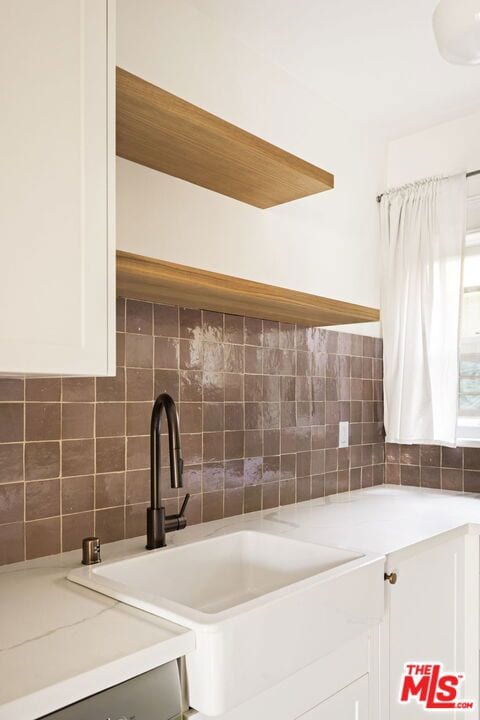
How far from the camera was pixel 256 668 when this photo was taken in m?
1.07

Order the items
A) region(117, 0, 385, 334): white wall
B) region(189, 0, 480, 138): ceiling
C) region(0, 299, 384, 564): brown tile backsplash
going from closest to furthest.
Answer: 1. region(0, 299, 384, 564): brown tile backsplash
2. region(117, 0, 385, 334): white wall
3. region(189, 0, 480, 138): ceiling

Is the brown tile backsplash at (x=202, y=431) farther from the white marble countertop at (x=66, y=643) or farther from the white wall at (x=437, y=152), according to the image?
the white wall at (x=437, y=152)

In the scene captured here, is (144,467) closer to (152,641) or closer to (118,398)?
(118,398)

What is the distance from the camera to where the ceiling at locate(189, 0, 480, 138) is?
190 cm

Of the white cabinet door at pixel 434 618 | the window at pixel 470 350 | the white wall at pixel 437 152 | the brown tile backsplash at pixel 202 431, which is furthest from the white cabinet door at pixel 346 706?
the white wall at pixel 437 152

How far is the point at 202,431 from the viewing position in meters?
1.91

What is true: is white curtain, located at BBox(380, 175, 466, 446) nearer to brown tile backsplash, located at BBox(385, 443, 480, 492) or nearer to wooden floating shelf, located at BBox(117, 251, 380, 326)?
brown tile backsplash, located at BBox(385, 443, 480, 492)

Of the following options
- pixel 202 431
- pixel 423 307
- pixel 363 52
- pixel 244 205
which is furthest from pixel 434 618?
pixel 363 52

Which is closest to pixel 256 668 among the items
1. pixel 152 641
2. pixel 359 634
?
pixel 152 641

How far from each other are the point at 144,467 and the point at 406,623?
0.86 m

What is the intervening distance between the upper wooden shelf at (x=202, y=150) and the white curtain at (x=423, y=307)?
89 cm

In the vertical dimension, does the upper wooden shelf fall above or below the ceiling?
below

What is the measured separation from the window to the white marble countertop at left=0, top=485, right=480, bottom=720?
0.60m

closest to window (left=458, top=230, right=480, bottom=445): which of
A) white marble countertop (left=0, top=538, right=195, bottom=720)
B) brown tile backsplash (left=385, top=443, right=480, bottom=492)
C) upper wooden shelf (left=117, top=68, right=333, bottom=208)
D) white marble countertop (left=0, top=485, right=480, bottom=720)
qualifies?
brown tile backsplash (left=385, top=443, right=480, bottom=492)
